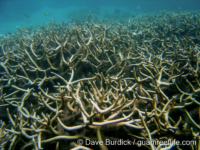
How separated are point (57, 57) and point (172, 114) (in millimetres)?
2642

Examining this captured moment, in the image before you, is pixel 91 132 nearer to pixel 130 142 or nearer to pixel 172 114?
pixel 130 142

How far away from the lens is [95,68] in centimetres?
234

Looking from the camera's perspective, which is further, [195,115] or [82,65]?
[82,65]

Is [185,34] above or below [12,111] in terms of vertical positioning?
above

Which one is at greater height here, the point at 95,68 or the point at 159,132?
the point at 95,68

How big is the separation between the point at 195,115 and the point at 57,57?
2889 mm

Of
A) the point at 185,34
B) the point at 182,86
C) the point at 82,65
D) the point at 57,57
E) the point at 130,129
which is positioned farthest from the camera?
the point at 185,34

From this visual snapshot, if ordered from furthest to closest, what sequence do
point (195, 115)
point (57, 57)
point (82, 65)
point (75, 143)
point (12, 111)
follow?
point (57, 57)
point (82, 65)
point (12, 111)
point (195, 115)
point (75, 143)

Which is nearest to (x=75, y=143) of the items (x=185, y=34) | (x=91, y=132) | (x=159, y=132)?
(x=91, y=132)

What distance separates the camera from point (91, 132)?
118 cm

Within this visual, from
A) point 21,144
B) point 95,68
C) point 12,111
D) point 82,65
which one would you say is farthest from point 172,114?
point 12,111

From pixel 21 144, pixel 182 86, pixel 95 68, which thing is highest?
pixel 95 68

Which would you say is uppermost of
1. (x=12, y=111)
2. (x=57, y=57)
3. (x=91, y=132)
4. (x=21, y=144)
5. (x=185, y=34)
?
(x=185, y=34)

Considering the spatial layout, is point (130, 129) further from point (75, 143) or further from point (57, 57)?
point (57, 57)
